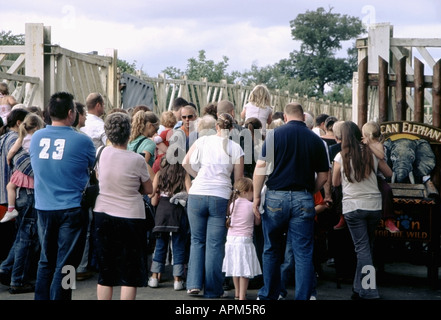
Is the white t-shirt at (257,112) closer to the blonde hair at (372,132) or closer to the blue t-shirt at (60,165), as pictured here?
the blonde hair at (372,132)

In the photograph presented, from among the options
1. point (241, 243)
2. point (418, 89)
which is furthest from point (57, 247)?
point (418, 89)

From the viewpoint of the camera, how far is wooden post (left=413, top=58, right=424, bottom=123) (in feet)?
32.4

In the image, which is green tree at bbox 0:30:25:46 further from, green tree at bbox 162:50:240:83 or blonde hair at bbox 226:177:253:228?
blonde hair at bbox 226:177:253:228

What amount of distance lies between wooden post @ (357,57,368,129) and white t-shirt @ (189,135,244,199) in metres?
3.18

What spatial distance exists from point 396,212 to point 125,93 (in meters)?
8.43

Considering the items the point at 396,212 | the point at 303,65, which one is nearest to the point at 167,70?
the point at 303,65

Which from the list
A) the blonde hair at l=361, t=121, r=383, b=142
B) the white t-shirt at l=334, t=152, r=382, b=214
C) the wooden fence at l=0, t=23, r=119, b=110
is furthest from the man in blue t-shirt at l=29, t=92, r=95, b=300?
the wooden fence at l=0, t=23, r=119, b=110

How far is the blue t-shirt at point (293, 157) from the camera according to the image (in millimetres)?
7031

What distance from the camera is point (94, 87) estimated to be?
563 inches

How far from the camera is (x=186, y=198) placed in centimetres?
831

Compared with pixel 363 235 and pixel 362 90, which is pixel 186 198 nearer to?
pixel 363 235

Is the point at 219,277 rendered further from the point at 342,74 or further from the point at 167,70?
the point at 342,74

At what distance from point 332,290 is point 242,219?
148 centimetres
